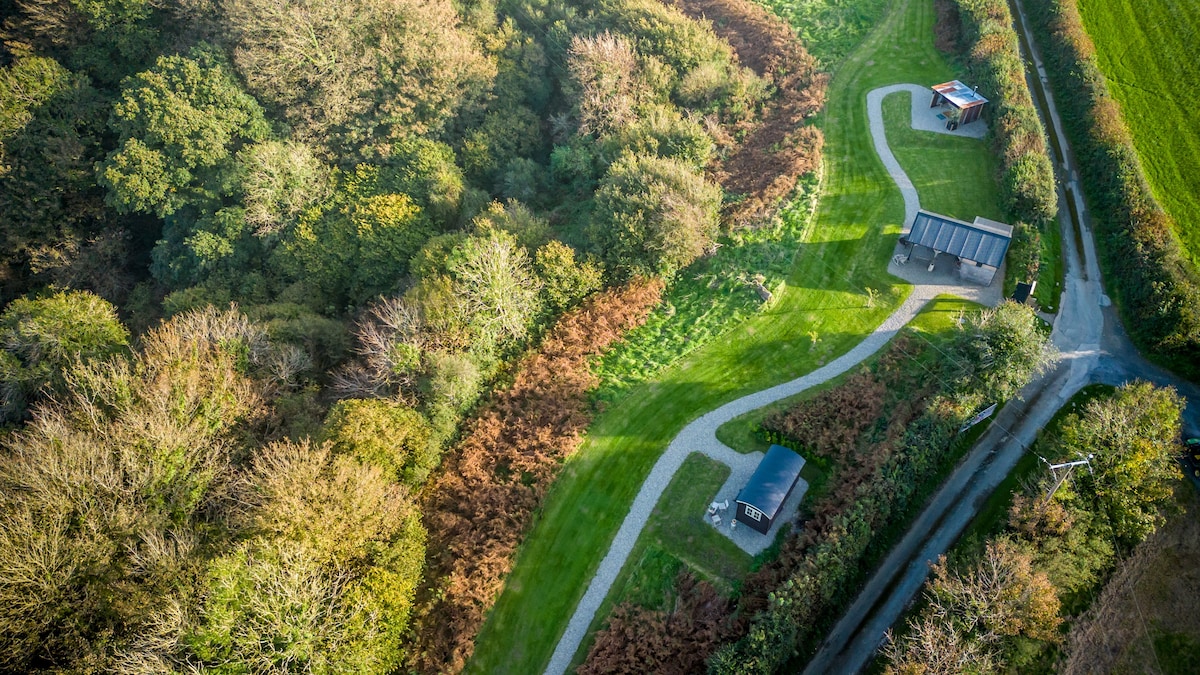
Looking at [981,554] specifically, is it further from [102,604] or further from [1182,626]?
[102,604]

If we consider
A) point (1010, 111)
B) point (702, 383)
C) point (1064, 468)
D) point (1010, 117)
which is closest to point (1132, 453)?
point (1064, 468)

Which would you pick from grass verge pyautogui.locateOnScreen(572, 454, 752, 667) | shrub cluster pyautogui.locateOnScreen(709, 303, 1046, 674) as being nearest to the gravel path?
grass verge pyautogui.locateOnScreen(572, 454, 752, 667)

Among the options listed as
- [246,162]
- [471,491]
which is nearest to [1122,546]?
[471,491]

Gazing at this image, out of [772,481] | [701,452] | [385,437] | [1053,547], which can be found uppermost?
[1053,547]

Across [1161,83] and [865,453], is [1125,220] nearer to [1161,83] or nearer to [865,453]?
[1161,83]

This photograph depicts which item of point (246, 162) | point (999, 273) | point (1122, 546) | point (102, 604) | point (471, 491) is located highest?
point (999, 273)

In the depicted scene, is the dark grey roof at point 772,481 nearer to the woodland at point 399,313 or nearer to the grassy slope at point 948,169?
the woodland at point 399,313

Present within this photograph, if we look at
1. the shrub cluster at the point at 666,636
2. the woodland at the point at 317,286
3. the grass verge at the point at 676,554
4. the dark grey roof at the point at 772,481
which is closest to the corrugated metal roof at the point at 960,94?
the woodland at the point at 317,286
